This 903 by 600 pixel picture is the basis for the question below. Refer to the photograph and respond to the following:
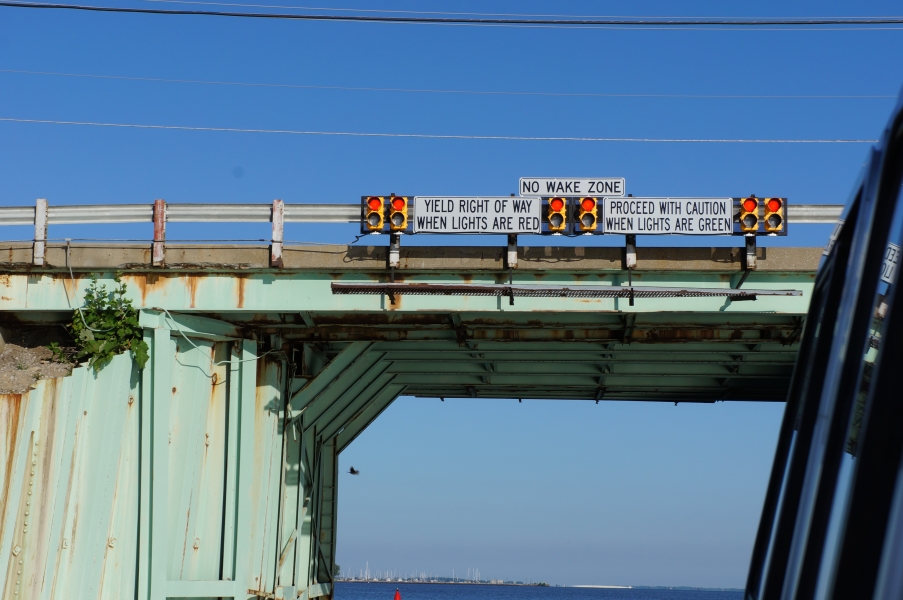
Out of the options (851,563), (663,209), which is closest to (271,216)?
(663,209)

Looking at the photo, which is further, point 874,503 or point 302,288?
point 302,288

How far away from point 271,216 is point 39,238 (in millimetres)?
4414

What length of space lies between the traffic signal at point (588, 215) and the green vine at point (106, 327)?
833cm

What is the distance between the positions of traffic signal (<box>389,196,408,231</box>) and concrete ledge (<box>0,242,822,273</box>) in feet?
1.73

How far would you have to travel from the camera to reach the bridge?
16.6 meters

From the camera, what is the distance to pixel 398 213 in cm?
1820

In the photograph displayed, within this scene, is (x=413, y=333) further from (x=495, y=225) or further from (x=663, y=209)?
(x=663, y=209)

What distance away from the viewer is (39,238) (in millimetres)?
18203

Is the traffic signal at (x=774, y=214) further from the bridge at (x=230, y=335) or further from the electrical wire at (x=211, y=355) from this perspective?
the electrical wire at (x=211, y=355)

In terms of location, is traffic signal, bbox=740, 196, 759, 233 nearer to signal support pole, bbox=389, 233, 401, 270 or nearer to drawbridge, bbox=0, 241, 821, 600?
drawbridge, bbox=0, 241, 821, 600

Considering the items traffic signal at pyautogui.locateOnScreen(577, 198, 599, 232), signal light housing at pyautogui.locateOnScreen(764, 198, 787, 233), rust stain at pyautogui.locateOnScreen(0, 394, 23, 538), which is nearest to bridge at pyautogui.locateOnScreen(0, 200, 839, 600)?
rust stain at pyautogui.locateOnScreen(0, 394, 23, 538)

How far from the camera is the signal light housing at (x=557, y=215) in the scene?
58.7 ft

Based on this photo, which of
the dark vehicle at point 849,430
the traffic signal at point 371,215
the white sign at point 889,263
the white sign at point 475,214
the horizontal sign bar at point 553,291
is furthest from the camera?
the traffic signal at point 371,215

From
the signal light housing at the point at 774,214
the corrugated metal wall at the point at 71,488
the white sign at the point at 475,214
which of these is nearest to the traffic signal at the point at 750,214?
the signal light housing at the point at 774,214
